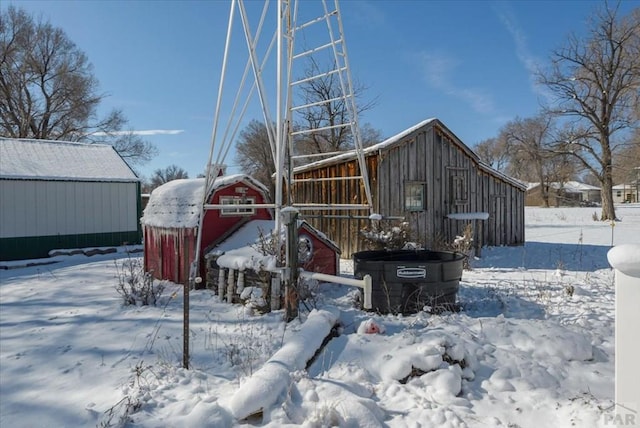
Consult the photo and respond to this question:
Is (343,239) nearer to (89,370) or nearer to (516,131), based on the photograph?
(89,370)

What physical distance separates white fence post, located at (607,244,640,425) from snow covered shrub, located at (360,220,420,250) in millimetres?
6567

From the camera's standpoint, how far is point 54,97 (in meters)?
25.4

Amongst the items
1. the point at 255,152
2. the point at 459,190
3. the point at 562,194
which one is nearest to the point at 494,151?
the point at 562,194

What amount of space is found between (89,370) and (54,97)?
Answer: 27.5 m

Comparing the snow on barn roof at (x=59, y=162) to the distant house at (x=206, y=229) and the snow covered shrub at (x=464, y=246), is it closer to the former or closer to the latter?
the distant house at (x=206, y=229)

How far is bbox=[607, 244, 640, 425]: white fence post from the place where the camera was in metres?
2.05

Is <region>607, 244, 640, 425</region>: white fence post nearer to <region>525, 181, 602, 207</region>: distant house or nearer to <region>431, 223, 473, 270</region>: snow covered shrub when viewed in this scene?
<region>431, 223, 473, 270</region>: snow covered shrub

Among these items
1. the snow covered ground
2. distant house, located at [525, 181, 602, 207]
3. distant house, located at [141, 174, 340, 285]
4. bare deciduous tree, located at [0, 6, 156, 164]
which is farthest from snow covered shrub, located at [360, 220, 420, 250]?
distant house, located at [525, 181, 602, 207]

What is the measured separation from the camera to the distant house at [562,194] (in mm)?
50188

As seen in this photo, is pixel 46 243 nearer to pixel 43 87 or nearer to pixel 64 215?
pixel 64 215

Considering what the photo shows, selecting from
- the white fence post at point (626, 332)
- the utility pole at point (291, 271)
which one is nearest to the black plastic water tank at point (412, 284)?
the utility pole at point (291, 271)

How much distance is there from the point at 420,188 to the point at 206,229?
671 cm

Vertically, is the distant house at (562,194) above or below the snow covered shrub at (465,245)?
above

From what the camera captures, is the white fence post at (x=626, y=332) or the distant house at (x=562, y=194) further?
the distant house at (x=562, y=194)
